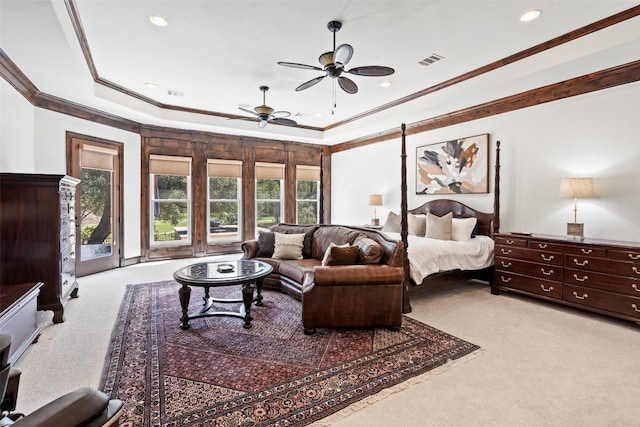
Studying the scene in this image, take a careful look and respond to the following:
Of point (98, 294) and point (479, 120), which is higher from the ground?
point (479, 120)

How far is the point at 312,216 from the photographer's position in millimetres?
9094

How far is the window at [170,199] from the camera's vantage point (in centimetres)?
682

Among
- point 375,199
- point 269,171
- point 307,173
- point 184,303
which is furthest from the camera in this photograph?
point 307,173

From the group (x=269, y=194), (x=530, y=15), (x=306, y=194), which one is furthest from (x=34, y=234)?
(x=306, y=194)

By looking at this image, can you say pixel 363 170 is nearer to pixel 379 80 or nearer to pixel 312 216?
pixel 312 216

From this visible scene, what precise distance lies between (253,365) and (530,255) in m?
3.68

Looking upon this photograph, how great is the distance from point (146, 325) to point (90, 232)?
134 inches

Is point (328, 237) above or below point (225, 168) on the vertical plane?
below

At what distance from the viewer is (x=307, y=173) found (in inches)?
349

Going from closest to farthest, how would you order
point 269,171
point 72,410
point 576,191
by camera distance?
point 72,410 → point 576,191 → point 269,171

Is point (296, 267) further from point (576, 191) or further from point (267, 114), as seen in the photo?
point (576, 191)

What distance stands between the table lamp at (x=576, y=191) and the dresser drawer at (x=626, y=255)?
1.77 feet

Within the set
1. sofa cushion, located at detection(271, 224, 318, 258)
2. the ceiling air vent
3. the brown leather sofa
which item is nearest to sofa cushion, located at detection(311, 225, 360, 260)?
sofa cushion, located at detection(271, 224, 318, 258)

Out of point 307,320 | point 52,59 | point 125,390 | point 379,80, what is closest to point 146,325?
point 125,390
